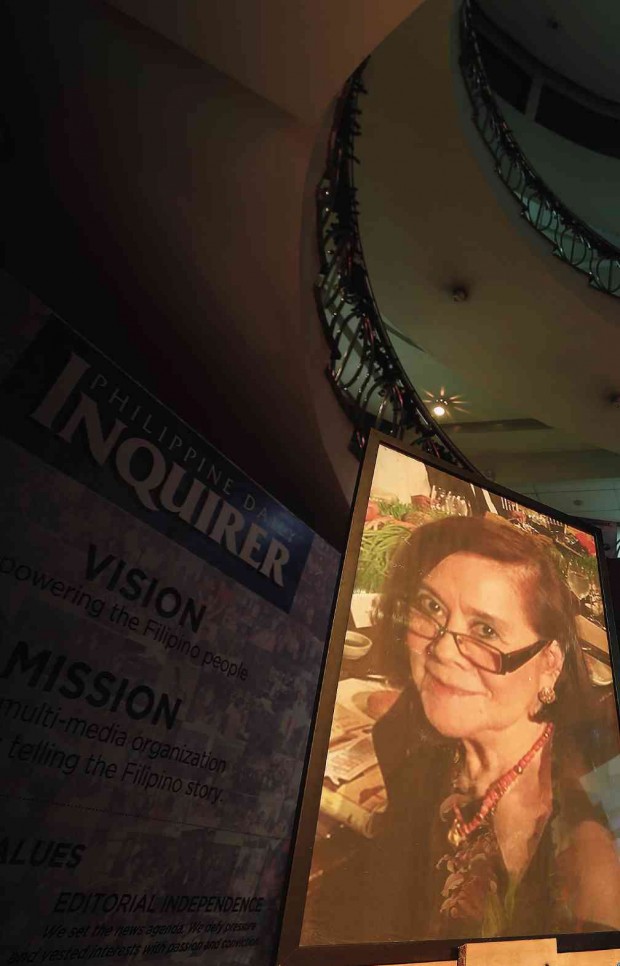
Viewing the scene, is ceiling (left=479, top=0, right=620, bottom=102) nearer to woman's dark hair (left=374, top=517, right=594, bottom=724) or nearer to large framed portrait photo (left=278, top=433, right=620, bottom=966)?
large framed portrait photo (left=278, top=433, right=620, bottom=966)

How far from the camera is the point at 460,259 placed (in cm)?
549

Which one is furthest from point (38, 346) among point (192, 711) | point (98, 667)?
point (192, 711)

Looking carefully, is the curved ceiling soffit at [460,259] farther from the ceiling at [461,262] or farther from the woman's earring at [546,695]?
the woman's earring at [546,695]

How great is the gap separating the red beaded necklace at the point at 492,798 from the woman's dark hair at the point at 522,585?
0.11 metres

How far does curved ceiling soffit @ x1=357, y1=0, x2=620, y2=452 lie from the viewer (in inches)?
190

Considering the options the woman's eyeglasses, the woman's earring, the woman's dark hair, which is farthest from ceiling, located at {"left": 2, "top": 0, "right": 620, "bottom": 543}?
the woman's earring

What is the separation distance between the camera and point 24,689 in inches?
88.4

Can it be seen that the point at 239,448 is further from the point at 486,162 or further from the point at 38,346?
the point at 486,162

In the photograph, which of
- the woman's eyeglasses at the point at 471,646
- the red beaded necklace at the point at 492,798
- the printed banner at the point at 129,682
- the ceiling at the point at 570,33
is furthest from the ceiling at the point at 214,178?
the ceiling at the point at 570,33

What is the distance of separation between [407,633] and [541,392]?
4.98m

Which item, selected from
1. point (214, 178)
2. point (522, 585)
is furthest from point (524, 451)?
point (214, 178)

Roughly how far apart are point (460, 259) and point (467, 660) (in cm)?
455

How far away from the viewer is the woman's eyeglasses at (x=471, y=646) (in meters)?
2.11

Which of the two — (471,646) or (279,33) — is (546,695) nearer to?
(471,646)
